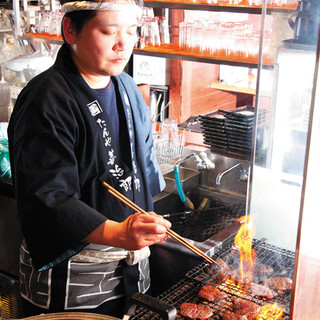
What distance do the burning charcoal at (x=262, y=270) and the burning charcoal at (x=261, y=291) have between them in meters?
0.07

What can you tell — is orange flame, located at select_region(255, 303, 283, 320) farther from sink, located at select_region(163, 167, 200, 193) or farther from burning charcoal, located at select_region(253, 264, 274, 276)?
sink, located at select_region(163, 167, 200, 193)

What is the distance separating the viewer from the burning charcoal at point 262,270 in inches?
67.7

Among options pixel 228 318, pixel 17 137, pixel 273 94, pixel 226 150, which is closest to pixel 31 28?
pixel 226 150

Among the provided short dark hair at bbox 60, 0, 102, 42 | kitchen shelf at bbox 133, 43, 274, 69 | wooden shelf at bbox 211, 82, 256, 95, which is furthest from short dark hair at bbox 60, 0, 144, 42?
wooden shelf at bbox 211, 82, 256, 95

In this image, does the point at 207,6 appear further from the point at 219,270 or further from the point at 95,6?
the point at 219,270

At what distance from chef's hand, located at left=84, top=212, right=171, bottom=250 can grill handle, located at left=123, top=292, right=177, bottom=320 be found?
0.17 metres

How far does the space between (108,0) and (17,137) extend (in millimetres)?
558

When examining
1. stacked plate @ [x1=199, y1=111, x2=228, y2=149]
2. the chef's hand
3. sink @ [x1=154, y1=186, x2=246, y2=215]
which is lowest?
sink @ [x1=154, y1=186, x2=246, y2=215]

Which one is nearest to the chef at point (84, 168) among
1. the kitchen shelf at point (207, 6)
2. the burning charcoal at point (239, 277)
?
the burning charcoal at point (239, 277)

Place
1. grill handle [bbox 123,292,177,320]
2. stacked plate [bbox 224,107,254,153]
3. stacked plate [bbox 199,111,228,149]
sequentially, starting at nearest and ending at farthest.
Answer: grill handle [bbox 123,292,177,320], stacked plate [bbox 224,107,254,153], stacked plate [bbox 199,111,228,149]

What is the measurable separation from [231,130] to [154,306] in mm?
1799

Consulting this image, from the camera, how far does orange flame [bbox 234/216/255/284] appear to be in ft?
5.69

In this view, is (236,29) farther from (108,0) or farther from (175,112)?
(175,112)

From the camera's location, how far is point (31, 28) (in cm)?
414
